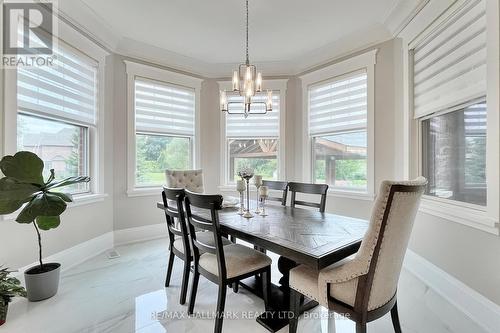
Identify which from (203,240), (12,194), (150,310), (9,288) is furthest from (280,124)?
(9,288)

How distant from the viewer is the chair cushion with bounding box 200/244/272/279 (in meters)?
1.72

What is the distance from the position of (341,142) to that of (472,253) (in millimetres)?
2107

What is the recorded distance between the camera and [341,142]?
370 cm

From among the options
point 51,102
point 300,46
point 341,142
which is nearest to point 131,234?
point 51,102

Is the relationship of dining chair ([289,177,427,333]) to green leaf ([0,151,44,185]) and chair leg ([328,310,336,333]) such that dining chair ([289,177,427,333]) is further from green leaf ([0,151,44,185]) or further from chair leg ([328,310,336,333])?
green leaf ([0,151,44,185])

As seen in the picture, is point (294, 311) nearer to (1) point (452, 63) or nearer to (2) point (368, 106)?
(1) point (452, 63)

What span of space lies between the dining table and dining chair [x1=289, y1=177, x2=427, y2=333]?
0.14 m

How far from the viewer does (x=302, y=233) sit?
164cm

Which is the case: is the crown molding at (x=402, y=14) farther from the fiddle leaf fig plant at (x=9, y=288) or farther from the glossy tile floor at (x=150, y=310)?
the fiddle leaf fig plant at (x=9, y=288)

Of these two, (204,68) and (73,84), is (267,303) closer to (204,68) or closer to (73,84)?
(73,84)

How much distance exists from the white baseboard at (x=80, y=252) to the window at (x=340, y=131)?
3.22m

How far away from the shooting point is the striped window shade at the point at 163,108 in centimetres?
369

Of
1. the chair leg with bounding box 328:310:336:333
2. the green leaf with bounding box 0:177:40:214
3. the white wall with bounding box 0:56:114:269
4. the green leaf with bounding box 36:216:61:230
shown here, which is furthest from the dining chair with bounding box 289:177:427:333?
the white wall with bounding box 0:56:114:269

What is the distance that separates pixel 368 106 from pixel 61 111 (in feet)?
12.4
